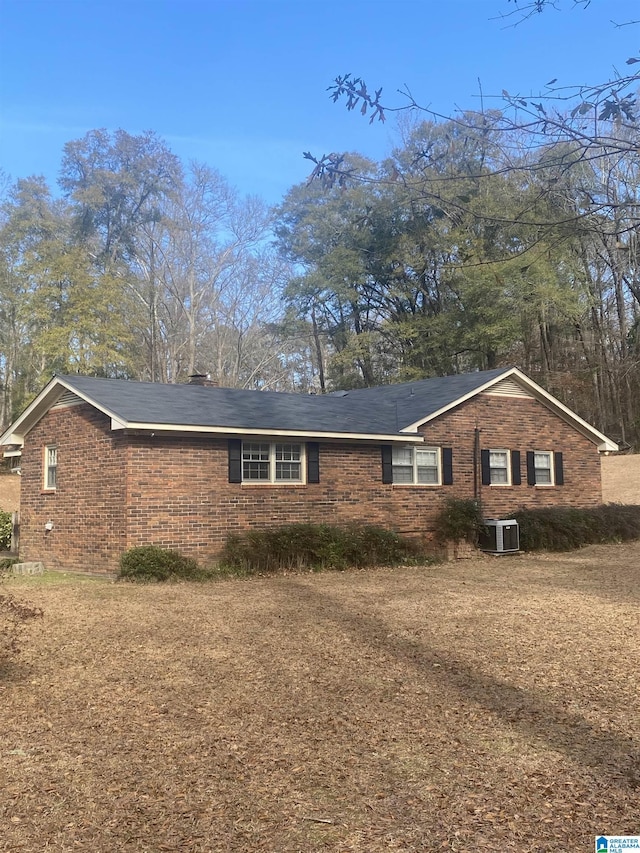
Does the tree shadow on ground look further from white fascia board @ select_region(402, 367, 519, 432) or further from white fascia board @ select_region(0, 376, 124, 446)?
white fascia board @ select_region(0, 376, 124, 446)

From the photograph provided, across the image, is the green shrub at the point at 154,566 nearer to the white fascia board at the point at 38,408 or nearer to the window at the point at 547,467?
the white fascia board at the point at 38,408

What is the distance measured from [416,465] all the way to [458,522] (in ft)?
5.20

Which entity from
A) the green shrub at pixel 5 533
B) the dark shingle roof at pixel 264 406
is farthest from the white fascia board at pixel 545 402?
the green shrub at pixel 5 533

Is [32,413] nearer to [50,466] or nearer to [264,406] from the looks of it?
[50,466]

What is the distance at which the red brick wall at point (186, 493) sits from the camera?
1373cm

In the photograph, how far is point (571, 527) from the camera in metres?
17.8

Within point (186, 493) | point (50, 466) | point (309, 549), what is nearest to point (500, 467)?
point (309, 549)

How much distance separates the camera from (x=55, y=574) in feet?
48.2

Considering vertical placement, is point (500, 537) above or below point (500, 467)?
below

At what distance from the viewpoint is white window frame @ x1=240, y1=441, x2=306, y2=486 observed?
15.0 meters

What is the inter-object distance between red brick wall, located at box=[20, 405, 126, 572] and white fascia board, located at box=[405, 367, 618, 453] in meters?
6.57

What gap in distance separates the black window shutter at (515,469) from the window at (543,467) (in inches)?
24.7

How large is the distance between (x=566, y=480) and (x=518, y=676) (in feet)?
47.2

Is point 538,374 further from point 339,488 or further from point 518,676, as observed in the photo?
point 518,676
